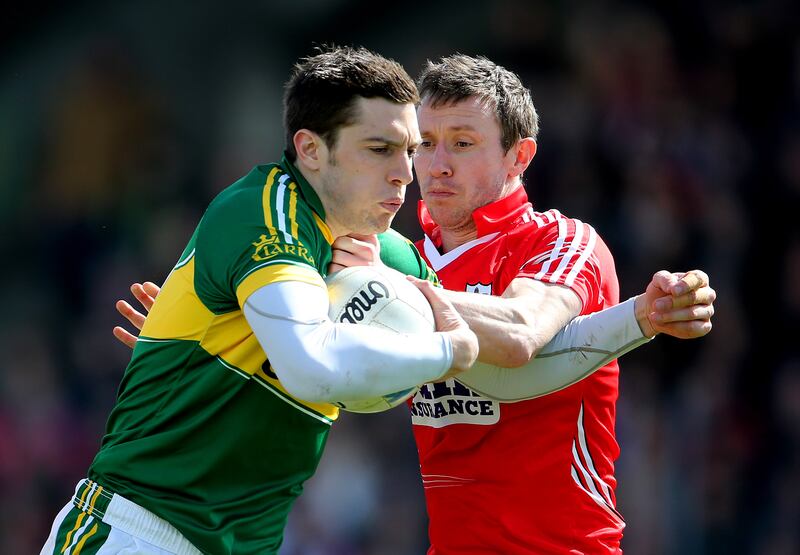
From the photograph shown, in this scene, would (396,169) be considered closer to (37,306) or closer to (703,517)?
(703,517)

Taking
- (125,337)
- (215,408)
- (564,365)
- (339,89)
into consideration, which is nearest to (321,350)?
(215,408)

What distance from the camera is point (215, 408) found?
158 inches

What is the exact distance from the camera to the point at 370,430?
11227mm

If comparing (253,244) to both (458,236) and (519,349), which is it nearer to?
(519,349)

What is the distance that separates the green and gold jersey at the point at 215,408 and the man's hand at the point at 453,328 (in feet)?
1.30

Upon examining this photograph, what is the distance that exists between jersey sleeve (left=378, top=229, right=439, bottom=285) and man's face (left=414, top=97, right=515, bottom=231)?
469 mm

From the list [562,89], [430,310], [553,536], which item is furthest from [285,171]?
[562,89]

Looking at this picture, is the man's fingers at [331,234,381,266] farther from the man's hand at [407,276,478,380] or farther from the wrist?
the wrist

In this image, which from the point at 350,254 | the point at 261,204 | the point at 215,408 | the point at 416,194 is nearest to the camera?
the point at 261,204

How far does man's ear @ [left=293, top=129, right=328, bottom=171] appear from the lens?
4.14 metres

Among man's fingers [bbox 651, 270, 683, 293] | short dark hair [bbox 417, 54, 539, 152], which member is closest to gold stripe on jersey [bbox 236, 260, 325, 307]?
man's fingers [bbox 651, 270, 683, 293]

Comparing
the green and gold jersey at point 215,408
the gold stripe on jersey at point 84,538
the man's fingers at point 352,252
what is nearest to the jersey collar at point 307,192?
the green and gold jersey at point 215,408

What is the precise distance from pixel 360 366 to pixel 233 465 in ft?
2.44

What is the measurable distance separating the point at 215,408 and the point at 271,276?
63 centimetres
